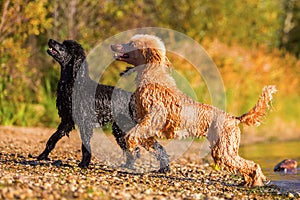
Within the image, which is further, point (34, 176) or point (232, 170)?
point (232, 170)

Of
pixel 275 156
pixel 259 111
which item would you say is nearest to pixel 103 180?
pixel 259 111

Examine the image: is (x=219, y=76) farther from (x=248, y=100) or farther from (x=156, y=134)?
(x=156, y=134)

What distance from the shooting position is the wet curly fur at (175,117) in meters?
8.57

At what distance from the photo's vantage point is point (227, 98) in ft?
59.5

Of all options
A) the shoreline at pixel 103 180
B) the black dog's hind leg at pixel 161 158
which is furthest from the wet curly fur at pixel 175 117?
the black dog's hind leg at pixel 161 158

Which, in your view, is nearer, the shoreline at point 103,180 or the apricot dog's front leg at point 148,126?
the shoreline at point 103,180

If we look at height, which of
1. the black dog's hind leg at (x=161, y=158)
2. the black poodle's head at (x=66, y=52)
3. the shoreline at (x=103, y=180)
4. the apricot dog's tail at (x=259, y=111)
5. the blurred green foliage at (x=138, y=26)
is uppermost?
the blurred green foliage at (x=138, y=26)

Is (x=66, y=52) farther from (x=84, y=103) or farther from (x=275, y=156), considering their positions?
(x=275, y=156)

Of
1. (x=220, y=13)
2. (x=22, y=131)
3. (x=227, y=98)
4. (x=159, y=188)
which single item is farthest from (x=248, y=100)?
(x=159, y=188)

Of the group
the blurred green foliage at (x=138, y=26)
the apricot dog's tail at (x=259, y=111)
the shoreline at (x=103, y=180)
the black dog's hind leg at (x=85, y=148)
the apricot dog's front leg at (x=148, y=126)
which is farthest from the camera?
the blurred green foliage at (x=138, y=26)

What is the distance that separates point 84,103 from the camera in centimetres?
966

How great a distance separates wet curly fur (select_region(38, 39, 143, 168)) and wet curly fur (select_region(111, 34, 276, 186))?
1.07 metres

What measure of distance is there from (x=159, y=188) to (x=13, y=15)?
7520 millimetres

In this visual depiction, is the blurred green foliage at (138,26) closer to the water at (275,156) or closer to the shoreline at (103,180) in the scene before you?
the water at (275,156)
